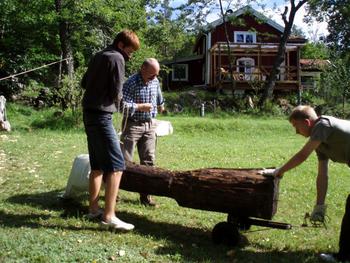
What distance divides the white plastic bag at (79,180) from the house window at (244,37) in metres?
30.3

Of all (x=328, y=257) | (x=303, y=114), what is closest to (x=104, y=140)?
(x=303, y=114)

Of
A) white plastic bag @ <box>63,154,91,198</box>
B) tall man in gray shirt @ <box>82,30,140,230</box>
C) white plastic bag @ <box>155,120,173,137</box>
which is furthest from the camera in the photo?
white plastic bag @ <box>155,120,173,137</box>

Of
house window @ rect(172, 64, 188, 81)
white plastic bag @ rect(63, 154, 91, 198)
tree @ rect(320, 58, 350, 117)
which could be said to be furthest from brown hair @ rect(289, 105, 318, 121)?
house window @ rect(172, 64, 188, 81)

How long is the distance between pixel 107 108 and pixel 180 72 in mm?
36987

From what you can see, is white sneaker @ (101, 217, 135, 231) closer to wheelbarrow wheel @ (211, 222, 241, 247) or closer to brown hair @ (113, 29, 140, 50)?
wheelbarrow wheel @ (211, 222, 241, 247)

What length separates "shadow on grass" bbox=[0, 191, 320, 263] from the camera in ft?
15.3

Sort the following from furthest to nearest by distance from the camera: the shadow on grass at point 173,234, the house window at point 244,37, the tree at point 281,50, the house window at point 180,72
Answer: the house window at point 180,72 → the house window at point 244,37 → the tree at point 281,50 → the shadow on grass at point 173,234

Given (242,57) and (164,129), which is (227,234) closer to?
(164,129)

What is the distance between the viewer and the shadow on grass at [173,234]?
465 centimetres

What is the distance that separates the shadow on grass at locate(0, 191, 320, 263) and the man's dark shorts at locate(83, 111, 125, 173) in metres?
0.70

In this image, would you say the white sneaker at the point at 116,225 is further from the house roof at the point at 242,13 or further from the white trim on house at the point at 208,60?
the white trim on house at the point at 208,60

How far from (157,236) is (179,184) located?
608 millimetres

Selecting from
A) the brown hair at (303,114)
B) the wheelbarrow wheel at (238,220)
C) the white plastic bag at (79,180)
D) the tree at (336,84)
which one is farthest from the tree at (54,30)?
the brown hair at (303,114)

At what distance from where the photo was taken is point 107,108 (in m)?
5.09
